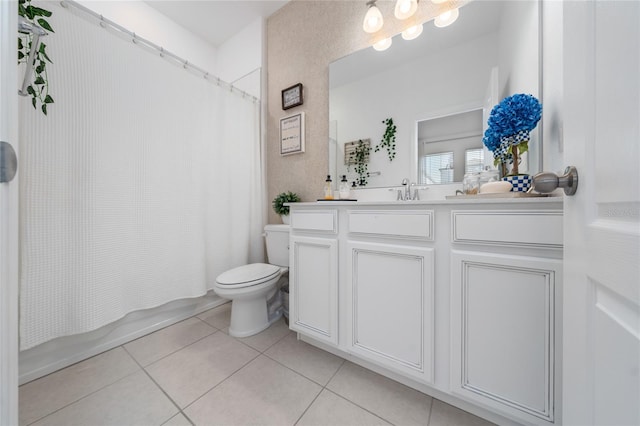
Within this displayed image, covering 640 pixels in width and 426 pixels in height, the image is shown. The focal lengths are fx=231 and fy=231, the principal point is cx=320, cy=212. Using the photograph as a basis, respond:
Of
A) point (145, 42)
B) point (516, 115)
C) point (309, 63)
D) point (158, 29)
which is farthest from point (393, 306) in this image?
point (158, 29)

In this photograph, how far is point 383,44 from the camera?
1.58 metres

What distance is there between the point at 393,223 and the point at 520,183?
525 millimetres

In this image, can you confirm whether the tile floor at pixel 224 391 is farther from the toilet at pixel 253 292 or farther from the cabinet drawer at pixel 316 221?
the cabinet drawer at pixel 316 221

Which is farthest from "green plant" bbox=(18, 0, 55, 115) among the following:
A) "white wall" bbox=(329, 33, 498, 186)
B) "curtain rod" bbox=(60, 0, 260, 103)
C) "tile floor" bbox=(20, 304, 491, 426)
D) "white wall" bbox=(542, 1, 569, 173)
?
"white wall" bbox=(542, 1, 569, 173)

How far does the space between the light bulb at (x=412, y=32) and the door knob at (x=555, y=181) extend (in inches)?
56.8

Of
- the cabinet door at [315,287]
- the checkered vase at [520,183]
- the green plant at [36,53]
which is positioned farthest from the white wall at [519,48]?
the green plant at [36,53]

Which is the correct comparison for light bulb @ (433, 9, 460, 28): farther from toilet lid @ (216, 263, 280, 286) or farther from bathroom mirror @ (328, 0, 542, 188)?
toilet lid @ (216, 263, 280, 286)

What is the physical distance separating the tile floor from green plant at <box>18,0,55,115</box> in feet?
4.48

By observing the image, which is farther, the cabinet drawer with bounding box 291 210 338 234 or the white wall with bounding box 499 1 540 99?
the cabinet drawer with bounding box 291 210 338 234

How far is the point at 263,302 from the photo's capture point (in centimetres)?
173

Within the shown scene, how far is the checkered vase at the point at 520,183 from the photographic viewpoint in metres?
0.94

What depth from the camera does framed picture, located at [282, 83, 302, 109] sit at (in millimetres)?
2016

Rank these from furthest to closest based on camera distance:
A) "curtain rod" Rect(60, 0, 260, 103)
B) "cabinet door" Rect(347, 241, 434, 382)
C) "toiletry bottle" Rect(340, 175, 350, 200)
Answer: "toiletry bottle" Rect(340, 175, 350, 200) → "curtain rod" Rect(60, 0, 260, 103) → "cabinet door" Rect(347, 241, 434, 382)

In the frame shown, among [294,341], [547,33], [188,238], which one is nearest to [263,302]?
[294,341]
